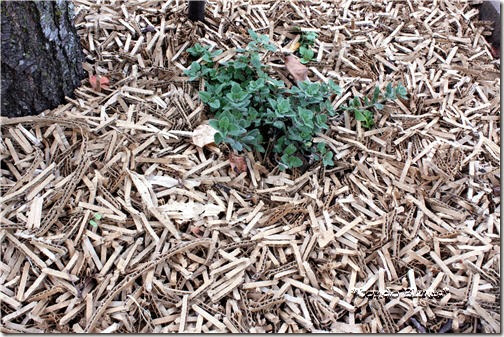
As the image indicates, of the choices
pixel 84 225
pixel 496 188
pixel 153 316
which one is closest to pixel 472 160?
pixel 496 188

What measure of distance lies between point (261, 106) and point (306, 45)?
23.0 inches

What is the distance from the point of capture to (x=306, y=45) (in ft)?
8.61

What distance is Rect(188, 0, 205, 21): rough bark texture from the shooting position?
8.27ft

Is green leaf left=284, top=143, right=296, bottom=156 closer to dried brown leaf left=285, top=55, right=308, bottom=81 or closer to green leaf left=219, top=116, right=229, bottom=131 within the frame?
green leaf left=219, top=116, right=229, bottom=131

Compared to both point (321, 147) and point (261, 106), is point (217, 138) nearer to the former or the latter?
point (261, 106)

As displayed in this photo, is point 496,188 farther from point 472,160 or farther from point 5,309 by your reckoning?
point 5,309

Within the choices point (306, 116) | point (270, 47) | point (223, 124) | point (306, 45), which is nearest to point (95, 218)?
point (223, 124)

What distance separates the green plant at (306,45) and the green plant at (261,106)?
18 cm

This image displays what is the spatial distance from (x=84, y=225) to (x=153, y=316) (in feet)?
1.37

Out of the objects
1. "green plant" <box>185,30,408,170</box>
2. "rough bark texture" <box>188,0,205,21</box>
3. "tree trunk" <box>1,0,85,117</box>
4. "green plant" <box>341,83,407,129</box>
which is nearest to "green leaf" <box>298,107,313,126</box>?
"green plant" <box>185,30,408,170</box>

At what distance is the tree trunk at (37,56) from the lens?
201cm

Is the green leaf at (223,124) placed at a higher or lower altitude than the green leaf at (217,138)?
higher

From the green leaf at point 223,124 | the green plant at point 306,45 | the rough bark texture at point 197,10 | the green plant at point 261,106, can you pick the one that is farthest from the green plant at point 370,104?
the rough bark texture at point 197,10

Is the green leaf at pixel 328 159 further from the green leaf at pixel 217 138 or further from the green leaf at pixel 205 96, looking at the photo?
the green leaf at pixel 205 96
